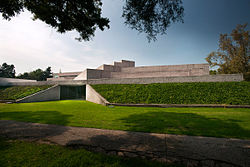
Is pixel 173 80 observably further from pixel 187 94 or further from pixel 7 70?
pixel 7 70

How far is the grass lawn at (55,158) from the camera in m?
2.68

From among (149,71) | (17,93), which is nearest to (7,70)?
(17,93)

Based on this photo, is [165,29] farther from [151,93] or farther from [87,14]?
[151,93]

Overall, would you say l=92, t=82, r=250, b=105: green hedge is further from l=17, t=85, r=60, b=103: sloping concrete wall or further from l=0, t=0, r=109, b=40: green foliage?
l=17, t=85, r=60, b=103: sloping concrete wall

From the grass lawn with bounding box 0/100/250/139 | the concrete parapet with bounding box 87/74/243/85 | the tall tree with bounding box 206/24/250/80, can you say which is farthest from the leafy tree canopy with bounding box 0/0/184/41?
the tall tree with bounding box 206/24/250/80

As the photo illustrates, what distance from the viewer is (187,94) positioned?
536 inches

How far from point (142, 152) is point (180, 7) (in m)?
6.57

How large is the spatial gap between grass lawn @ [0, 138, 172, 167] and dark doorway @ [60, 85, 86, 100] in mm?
20334

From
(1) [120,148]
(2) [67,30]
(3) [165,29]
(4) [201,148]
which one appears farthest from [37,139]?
(3) [165,29]

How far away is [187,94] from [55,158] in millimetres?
14355

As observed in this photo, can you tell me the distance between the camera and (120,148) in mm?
3398

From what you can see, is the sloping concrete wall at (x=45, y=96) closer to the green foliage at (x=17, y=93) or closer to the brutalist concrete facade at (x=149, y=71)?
the green foliage at (x=17, y=93)

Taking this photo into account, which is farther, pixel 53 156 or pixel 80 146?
pixel 80 146

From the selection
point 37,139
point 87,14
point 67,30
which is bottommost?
point 37,139
